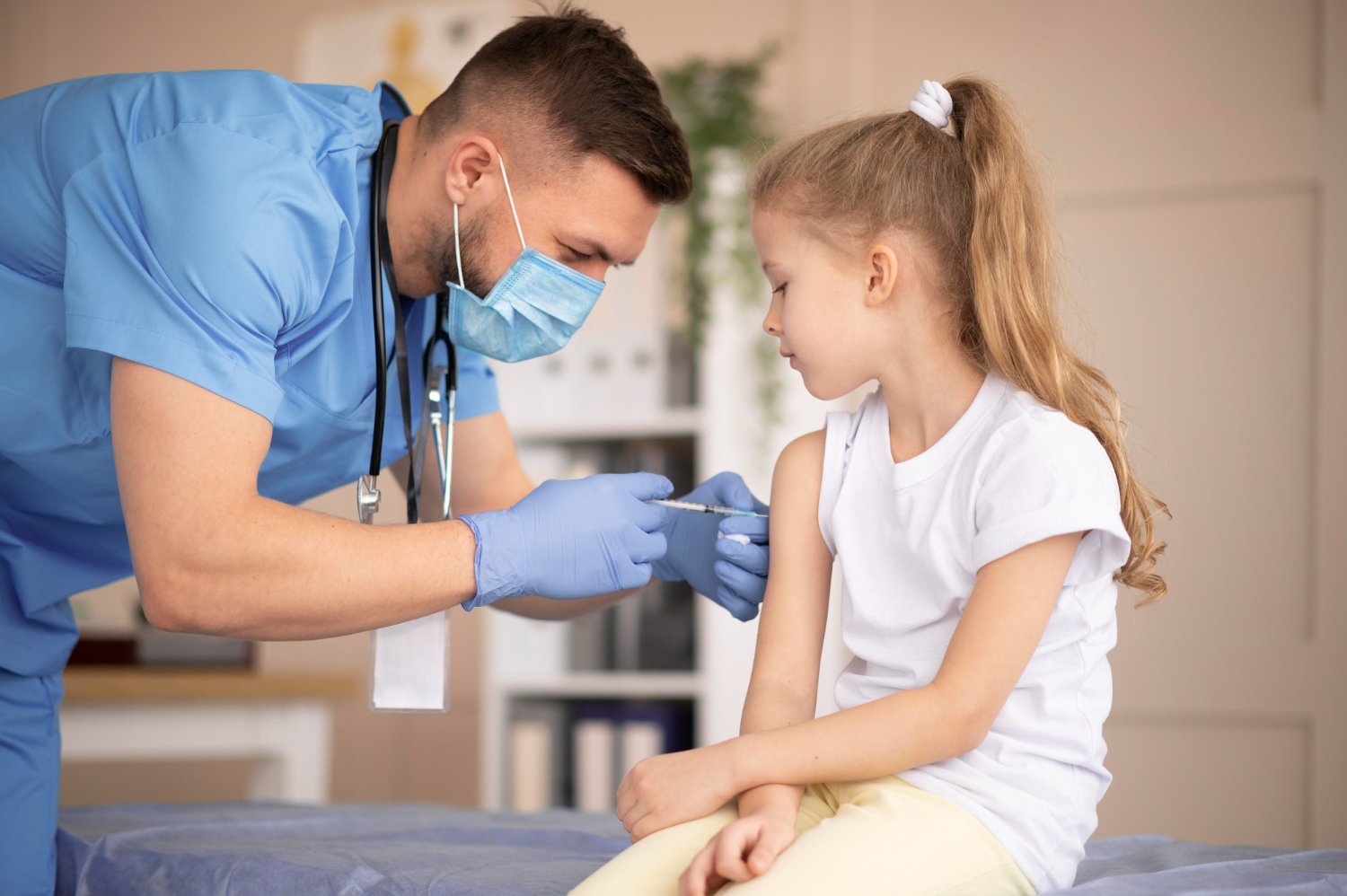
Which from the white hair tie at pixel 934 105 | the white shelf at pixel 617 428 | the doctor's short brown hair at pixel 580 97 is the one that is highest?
the doctor's short brown hair at pixel 580 97

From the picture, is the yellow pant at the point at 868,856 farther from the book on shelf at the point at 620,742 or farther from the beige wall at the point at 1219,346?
the book on shelf at the point at 620,742

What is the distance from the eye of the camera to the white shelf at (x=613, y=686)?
2920mm

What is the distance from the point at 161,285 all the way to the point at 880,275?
2.41 ft

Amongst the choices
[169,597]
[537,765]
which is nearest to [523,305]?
[169,597]

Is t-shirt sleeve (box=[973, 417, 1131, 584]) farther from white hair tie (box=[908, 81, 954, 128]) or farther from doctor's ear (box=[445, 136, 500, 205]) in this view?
doctor's ear (box=[445, 136, 500, 205])

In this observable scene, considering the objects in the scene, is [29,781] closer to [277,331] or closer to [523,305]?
[277,331]

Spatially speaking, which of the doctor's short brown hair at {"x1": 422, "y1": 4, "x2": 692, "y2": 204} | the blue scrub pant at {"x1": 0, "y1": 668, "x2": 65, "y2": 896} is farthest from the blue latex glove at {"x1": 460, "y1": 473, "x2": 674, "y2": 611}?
the blue scrub pant at {"x1": 0, "y1": 668, "x2": 65, "y2": 896}

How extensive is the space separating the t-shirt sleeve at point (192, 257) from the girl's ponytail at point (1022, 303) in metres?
0.72

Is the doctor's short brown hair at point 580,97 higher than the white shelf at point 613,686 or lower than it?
higher

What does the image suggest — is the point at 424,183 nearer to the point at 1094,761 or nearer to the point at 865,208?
the point at 865,208

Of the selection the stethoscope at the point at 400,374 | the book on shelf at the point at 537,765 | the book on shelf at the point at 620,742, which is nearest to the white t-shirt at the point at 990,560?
the stethoscope at the point at 400,374

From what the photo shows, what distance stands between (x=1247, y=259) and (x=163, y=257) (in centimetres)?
236

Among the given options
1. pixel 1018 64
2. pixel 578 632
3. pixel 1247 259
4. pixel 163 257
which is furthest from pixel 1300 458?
pixel 163 257

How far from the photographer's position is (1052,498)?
103cm
